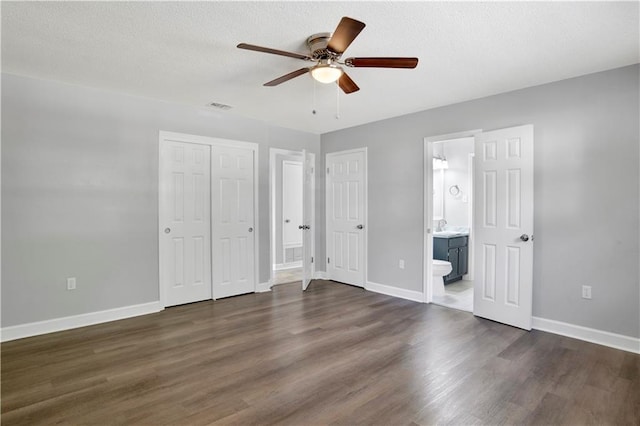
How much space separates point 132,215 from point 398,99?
347 cm

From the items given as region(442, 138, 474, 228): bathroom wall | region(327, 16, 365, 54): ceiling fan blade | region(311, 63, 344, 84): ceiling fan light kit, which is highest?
region(327, 16, 365, 54): ceiling fan blade

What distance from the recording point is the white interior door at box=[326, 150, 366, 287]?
5.24 metres

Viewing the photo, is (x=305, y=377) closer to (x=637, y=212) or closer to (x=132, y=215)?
(x=132, y=215)

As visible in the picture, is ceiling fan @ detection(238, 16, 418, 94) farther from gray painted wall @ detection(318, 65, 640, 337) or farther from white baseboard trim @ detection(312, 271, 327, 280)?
white baseboard trim @ detection(312, 271, 327, 280)

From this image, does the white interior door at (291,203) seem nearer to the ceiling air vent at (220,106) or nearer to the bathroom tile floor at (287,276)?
the bathroom tile floor at (287,276)

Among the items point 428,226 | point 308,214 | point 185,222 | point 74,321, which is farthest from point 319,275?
point 74,321

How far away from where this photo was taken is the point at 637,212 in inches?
115

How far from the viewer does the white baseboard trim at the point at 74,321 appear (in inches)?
124

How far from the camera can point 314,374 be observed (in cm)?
250

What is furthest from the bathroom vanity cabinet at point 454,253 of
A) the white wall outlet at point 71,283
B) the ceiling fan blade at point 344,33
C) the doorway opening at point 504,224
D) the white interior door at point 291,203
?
the white wall outlet at point 71,283

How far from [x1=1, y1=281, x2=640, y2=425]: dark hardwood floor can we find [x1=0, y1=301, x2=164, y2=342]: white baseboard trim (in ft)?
0.36

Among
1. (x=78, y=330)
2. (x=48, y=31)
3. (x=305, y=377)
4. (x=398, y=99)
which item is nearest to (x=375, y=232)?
(x=398, y=99)

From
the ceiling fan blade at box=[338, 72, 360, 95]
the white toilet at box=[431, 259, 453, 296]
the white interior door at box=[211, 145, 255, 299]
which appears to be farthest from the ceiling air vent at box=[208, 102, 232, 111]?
the white toilet at box=[431, 259, 453, 296]

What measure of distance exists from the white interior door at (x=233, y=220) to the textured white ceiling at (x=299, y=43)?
1.09 metres
